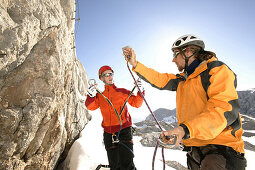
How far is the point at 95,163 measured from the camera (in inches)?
197

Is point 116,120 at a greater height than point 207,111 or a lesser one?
lesser

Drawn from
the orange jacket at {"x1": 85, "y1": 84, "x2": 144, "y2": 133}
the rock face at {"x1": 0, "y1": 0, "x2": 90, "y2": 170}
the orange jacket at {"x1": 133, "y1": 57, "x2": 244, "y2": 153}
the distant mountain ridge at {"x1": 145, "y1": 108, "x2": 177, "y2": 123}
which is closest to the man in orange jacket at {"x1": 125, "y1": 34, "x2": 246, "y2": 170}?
the orange jacket at {"x1": 133, "y1": 57, "x2": 244, "y2": 153}

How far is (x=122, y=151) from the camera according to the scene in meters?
4.18

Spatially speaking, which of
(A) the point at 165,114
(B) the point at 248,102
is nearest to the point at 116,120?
(A) the point at 165,114

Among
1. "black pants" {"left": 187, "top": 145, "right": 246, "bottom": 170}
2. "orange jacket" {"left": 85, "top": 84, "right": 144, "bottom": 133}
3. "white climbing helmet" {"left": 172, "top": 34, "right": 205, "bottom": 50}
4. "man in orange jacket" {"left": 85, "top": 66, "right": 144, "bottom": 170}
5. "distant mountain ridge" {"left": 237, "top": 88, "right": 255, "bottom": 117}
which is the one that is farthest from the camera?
"distant mountain ridge" {"left": 237, "top": 88, "right": 255, "bottom": 117}

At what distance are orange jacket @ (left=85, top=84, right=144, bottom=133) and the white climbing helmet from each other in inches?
81.5

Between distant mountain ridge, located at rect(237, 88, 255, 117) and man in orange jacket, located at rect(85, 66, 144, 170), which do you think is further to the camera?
distant mountain ridge, located at rect(237, 88, 255, 117)

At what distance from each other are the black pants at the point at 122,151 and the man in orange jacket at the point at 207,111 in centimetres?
191

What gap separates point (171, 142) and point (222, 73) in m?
1.14

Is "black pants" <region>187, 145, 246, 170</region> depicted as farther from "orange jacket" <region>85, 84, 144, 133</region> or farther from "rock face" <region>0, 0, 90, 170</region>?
"rock face" <region>0, 0, 90, 170</region>

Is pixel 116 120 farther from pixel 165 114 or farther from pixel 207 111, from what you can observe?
pixel 165 114

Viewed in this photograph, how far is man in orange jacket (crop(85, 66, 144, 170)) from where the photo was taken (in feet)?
13.6

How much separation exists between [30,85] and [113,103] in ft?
7.50

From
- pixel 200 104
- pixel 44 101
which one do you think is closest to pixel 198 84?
pixel 200 104
